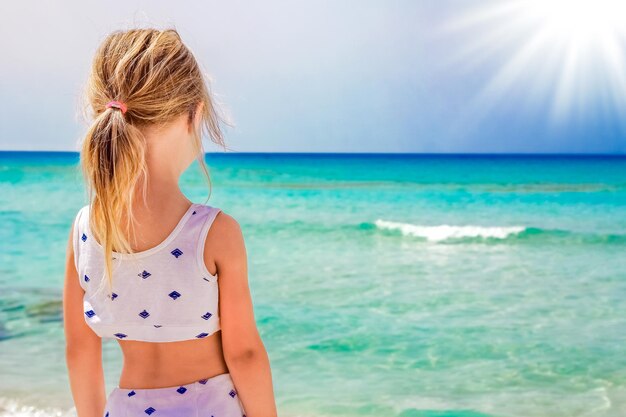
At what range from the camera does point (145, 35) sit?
1465 mm

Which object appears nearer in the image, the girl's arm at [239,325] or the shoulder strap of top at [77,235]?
the girl's arm at [239,325]

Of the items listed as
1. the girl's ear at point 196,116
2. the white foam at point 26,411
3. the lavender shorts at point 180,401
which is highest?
the girl's ear at point 196,116

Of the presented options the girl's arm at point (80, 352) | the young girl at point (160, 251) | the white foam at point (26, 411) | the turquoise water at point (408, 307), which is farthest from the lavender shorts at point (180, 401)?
the white foam at point (26, 411)

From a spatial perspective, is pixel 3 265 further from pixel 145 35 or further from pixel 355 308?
pixel 145 35

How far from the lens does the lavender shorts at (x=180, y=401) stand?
147 cm

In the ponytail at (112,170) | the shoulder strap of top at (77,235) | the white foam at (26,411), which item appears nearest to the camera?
the ponytail at (112,170)

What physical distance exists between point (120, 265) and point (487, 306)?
5981 millimetres

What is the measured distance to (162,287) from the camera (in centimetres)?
145

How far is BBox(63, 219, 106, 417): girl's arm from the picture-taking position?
159cm

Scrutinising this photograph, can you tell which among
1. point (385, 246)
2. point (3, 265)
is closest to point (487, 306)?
point (385, 246)

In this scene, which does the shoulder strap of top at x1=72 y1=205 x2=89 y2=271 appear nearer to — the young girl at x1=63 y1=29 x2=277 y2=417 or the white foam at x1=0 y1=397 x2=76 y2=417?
the young girl at x1=63 y1=29 x2=277 y2=417

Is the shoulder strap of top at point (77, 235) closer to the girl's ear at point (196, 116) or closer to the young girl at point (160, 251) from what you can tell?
the young girl at point (160, 251)

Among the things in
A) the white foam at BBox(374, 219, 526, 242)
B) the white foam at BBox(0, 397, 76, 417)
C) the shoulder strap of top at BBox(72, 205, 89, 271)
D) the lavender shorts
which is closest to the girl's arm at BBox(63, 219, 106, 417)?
the shoulder strap of top at BBox(72, 205, 89, 271)

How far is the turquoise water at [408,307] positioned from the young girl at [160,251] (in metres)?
0.13
